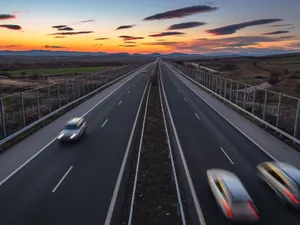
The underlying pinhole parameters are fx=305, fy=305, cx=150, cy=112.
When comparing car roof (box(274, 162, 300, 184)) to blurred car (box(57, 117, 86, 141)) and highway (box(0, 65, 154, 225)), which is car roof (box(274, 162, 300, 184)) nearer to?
highway (box(0, 65, 154, 225))

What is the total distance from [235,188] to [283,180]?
2354 millimetres

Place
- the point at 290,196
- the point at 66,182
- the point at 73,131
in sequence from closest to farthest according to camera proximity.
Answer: the point at 290,196 < the point at 66,182 < the point at 73,131

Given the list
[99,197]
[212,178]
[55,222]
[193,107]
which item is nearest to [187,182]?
[212,178]

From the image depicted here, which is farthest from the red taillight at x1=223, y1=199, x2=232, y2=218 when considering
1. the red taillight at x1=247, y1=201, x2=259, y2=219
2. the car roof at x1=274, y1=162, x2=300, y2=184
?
the car roof at x1=274, y1=162, x2=300, y2=184

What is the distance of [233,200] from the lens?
10.4m

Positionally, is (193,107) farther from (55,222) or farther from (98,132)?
(55,222)

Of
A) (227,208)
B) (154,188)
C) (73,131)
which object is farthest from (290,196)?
(73,131)

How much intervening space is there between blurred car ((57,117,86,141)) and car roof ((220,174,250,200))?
10.8 metres

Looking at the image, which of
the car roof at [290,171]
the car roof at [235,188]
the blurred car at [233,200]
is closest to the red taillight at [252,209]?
the blurred car at [233,200]

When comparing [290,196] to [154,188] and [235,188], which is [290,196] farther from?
[154,188]

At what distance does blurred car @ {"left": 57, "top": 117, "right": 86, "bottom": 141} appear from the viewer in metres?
19.6

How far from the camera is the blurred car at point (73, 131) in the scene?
771 inches

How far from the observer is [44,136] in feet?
71.1

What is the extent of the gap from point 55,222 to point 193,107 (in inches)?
958
